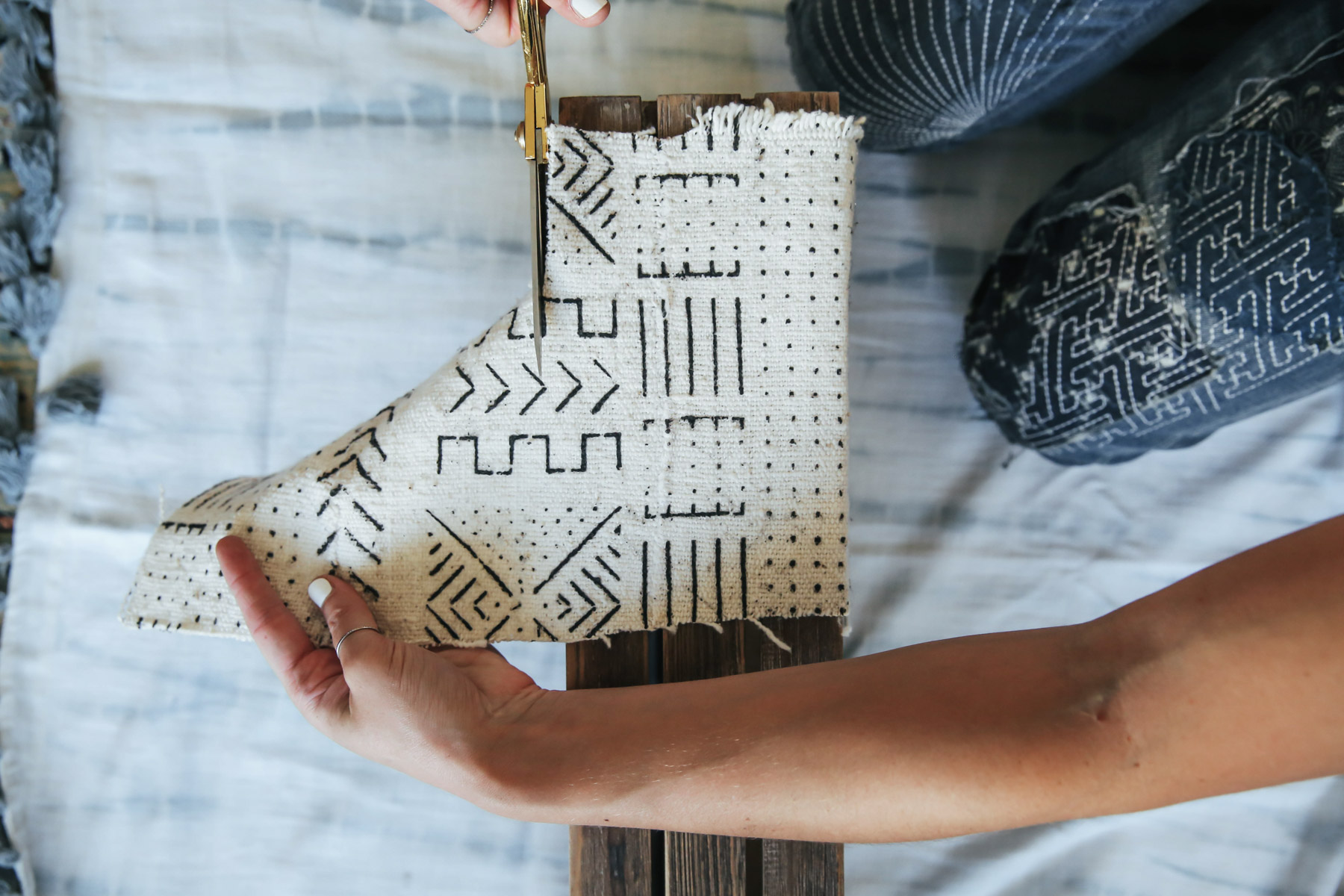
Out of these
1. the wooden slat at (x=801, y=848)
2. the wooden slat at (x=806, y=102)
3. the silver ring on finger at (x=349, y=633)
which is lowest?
the wooden slat at (x=801, y=848)

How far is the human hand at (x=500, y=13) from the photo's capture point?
53cm

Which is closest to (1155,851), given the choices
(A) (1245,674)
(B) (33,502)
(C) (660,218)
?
(A) (1245,674)

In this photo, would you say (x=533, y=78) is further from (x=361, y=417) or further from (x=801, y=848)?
(x=801, y=848)

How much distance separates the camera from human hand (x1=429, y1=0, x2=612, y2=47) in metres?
0.53

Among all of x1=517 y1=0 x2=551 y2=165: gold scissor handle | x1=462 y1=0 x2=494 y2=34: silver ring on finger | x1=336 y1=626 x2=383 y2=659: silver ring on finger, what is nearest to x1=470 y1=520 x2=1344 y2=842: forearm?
x1=336 y1=626 x2=383 y2=659: silver ring on finger

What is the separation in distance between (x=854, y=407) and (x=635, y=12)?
51 cm

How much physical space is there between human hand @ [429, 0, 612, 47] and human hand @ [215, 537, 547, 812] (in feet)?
1.45

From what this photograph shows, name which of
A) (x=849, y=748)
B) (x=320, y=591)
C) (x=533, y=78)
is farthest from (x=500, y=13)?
(x=849, y=748)

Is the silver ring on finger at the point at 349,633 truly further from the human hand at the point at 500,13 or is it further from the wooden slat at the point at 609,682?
the human hand at the point at 500,13

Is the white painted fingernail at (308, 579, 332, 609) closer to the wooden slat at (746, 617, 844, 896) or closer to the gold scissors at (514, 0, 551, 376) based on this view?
the gold scissors at (514, 0, 551, 376)

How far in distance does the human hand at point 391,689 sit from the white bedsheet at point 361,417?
287mm

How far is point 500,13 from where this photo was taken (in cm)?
62

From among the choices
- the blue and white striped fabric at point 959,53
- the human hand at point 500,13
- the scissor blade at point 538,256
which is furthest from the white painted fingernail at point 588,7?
the blue and white striped fabric at point 959,53

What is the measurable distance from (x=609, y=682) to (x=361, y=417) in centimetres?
44
